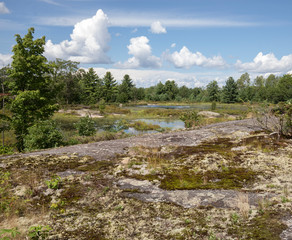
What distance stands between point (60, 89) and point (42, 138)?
7.80 meters

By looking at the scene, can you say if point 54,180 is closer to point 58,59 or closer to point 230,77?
point 58,59

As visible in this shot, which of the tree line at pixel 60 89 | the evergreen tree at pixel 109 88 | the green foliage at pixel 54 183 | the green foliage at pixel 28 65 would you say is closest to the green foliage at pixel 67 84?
the tree line at pixel 60 89

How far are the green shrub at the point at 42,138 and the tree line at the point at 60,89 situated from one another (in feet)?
10.7

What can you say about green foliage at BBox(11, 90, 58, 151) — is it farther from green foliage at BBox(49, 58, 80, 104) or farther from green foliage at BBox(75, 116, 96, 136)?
green foliage at BBox(49, 58, 80, 104)

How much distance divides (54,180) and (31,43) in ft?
55.2

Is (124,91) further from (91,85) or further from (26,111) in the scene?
(26,111)

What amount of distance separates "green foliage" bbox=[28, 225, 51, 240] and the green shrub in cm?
1092

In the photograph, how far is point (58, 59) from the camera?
73812 millimetres

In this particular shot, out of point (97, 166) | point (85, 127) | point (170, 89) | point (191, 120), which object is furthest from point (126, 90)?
point (97, 166)

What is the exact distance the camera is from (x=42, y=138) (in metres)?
14.3

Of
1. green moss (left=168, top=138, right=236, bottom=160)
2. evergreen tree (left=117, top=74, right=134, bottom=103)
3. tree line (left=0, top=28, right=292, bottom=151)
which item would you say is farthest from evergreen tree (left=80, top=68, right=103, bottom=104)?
green moss (left=168, top=138, right=236, bottom=160)

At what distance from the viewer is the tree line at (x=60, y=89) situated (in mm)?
18031

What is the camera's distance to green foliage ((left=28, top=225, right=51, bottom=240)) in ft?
12.4

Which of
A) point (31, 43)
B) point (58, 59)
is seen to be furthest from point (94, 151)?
point (58, 59)
